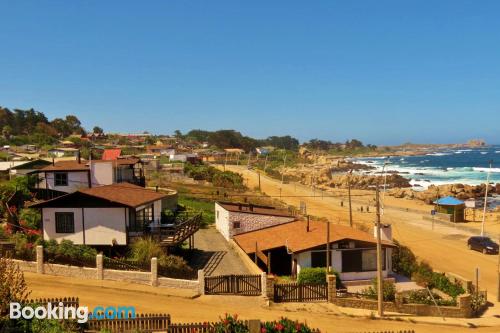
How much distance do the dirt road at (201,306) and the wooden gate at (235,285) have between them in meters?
0.43

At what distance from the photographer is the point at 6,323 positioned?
44.4 feet

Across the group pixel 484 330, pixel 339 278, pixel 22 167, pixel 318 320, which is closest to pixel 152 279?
pixel 318 320

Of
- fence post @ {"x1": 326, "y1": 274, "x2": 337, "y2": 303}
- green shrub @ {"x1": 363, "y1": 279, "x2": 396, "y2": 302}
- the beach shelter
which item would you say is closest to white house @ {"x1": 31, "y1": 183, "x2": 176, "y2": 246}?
fence post @ {"x1": 326, "y1": 274, "x2": 337, "y2": 303}

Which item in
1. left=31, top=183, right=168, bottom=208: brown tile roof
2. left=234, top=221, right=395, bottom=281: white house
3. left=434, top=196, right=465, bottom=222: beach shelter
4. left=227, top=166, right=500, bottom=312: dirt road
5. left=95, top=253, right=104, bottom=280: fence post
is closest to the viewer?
→ left=95, top=253, right=104, bottom=280: fence post

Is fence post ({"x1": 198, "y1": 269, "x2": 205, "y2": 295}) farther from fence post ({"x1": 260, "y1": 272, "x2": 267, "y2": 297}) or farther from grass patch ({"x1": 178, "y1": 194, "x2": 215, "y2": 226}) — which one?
grass patch ({"x1": 178, "y1": 194, "x2": 215, "y2": 226})

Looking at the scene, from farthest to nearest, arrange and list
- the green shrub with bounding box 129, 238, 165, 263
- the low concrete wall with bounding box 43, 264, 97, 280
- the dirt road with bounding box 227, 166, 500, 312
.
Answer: the dirt road with bounding box 227, 166, 500, 312
the green shrub with bounding box 129, 238, 165, 263
the low concrete wall with bounding box 43, 264, 97, 280

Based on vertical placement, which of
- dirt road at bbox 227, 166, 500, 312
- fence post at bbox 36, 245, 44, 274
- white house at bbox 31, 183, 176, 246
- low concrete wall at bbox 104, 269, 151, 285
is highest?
white house at bbox 31, 183, 176, 246

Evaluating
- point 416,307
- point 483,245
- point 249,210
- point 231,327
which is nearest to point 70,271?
point 231,327

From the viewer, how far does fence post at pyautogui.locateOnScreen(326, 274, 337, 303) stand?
23266 mm

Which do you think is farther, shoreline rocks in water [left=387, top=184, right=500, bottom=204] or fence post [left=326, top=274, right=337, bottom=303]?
shoreline rocks in water [left=387, top=184, right=500, bottom=204]

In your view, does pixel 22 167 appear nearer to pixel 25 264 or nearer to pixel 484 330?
pixel 25 264

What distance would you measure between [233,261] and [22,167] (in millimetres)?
26759

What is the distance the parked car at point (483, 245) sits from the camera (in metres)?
38.8

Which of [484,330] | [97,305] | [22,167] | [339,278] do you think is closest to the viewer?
[97,305]
